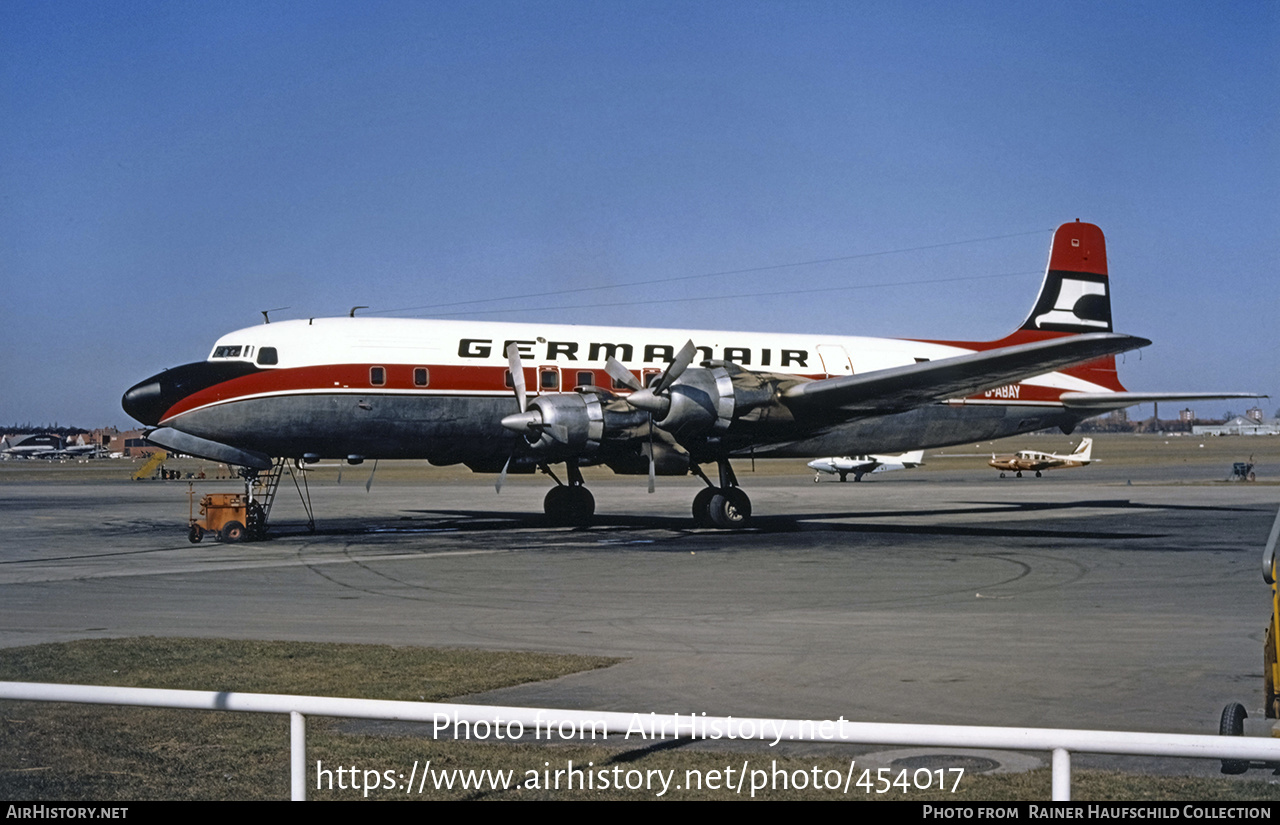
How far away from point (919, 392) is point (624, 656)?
52.9ft

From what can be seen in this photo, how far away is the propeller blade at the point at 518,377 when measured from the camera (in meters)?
25.3

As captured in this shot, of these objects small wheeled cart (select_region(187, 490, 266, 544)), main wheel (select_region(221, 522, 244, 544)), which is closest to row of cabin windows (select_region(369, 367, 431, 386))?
small wheeled cart (select_region(187, 490, 266, 544))

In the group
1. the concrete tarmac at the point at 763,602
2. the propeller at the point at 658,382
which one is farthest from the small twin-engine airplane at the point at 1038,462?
the propeller at the point at 658,382

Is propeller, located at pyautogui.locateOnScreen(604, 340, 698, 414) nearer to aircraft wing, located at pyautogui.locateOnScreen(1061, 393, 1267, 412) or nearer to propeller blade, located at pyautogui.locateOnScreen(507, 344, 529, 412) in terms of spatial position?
propeller blade, located at pyautogui.locateOnScreen(507, 344, 529, 412)

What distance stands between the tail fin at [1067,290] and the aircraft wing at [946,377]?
30.7ft

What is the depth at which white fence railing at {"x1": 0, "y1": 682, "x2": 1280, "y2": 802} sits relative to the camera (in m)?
3.98

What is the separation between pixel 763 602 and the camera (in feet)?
48.9

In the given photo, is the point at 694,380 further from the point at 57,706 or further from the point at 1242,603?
the point at 57,706

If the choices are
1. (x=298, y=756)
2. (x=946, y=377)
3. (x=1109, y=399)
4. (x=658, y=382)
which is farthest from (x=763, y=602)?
(x=1109, y=399)

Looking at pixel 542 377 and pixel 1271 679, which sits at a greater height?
pixel 542 377

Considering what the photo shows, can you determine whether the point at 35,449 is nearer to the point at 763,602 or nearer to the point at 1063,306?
the point at 1063,306

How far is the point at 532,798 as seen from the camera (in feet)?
19.9

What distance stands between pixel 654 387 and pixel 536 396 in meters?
3.15

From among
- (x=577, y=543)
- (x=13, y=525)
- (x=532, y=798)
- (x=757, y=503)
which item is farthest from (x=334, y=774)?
(x=757, y=503)
